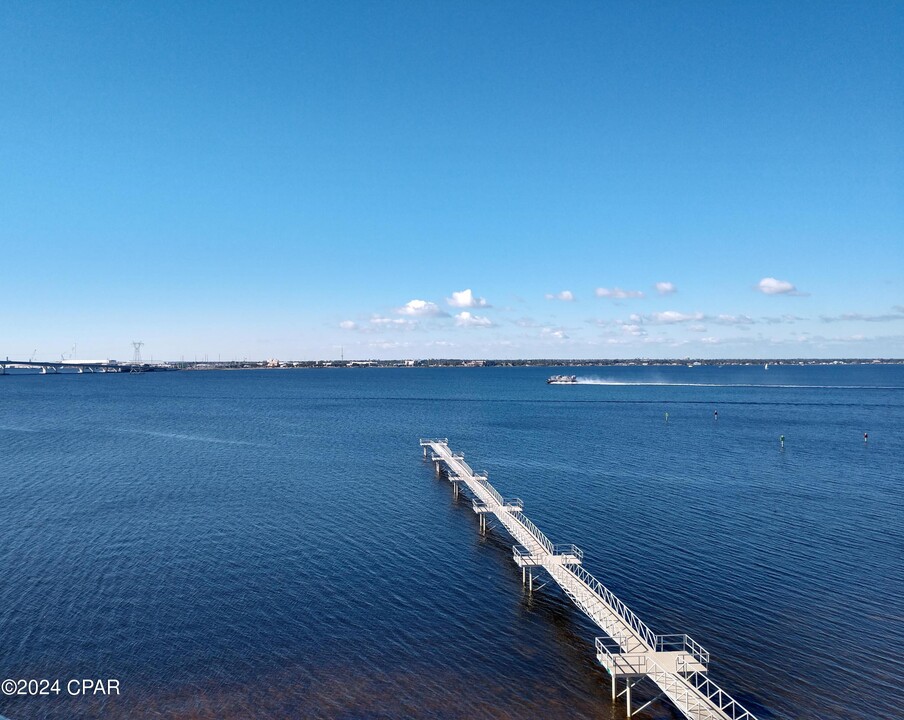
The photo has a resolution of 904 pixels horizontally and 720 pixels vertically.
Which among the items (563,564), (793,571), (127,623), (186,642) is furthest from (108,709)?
(793,571)

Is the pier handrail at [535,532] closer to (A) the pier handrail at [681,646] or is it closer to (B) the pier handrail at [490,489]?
(B) the pier handrail at [490,489]

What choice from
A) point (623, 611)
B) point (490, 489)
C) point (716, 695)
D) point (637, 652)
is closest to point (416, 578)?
point (623, 611)

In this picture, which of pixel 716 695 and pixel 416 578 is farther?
pixel 416 578

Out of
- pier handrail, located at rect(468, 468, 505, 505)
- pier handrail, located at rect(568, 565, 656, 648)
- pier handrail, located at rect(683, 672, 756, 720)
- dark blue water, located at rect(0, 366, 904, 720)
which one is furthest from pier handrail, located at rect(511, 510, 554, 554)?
pier handrail, located at rect(683, 672, 756, 720)

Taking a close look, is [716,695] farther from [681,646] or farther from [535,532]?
[535,532]

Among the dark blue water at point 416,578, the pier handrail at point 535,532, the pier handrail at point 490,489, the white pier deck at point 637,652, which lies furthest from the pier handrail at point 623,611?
the pier handrail at point 490,489

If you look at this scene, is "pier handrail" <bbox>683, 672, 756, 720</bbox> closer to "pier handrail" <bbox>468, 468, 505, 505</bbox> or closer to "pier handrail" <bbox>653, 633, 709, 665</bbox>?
"pier handrail" <bbox>653, 633, 709, 665</bbox>
